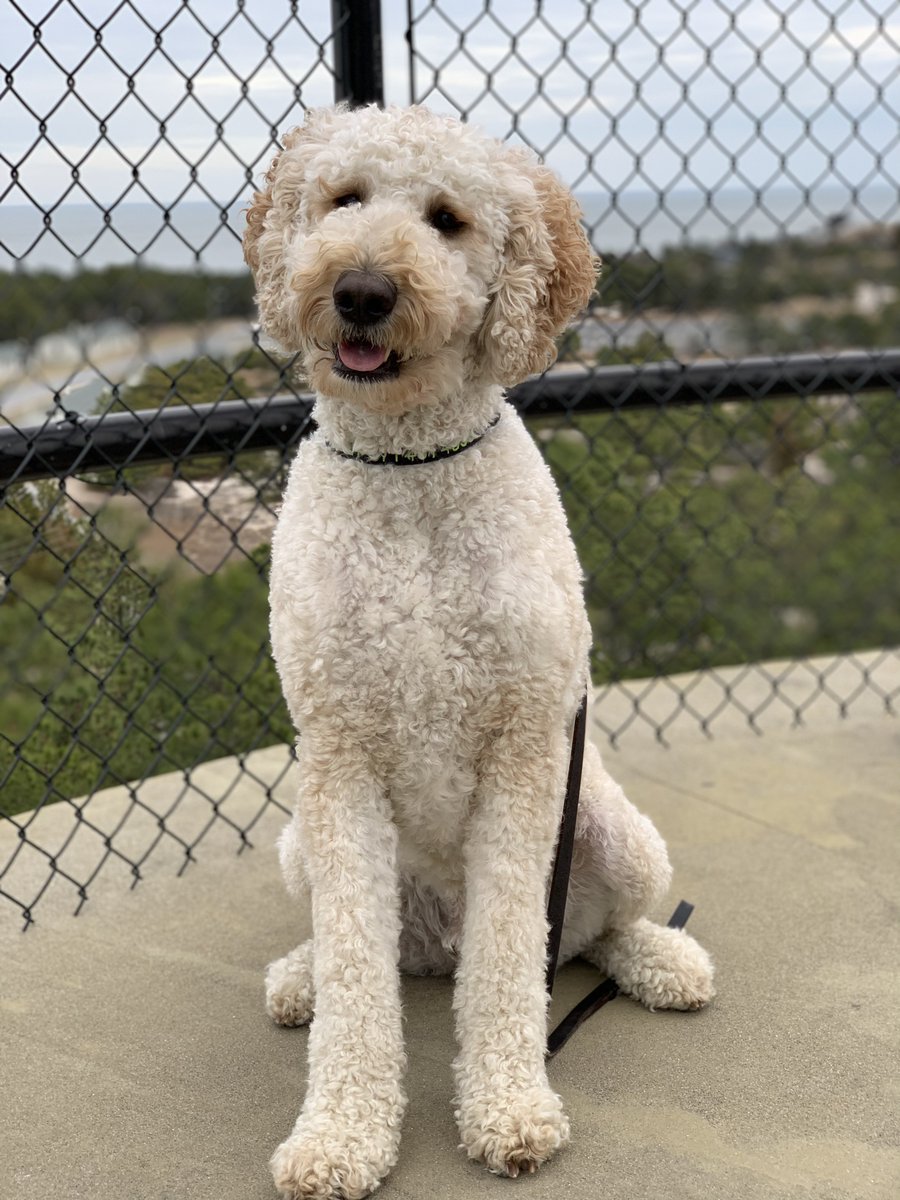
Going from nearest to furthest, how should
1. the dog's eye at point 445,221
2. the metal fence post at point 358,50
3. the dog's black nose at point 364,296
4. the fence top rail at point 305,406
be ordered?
1. the dog's black nose at point 364,296
2. the dog's eye at point 445,221
3. the fence top rail at point 305,406
4. the metal fence post at point 358,50

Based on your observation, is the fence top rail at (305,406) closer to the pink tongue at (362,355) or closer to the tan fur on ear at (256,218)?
the tan fur on ear at (256,218)

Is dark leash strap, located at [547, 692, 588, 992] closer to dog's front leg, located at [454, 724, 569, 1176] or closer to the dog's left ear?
dog's front leg, located at [454, 724, 569, 1176]

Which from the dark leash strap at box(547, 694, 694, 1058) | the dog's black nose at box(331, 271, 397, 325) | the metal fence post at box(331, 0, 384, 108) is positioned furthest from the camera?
the metal fence post at box(331, 0, 384, 108)

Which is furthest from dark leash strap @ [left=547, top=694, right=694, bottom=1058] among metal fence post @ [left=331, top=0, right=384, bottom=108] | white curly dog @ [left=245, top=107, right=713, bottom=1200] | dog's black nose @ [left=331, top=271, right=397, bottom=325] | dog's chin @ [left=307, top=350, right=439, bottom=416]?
metal fence post @ [left=331, top=0, right=384, bottom=108]

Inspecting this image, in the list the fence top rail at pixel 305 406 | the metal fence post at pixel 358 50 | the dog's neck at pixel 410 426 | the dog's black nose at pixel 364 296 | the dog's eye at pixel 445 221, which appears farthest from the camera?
the metal fence post at pixel 358 50

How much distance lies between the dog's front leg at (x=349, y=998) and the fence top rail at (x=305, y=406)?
101 centimetres

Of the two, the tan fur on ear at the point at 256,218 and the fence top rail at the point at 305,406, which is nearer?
the tan fur on ear at the point at 256,218

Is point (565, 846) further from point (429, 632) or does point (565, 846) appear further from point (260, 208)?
point (260, 208)

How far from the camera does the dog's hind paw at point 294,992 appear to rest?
258 centimetres

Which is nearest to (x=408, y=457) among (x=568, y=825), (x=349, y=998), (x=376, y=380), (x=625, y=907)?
(x=376, y=380)

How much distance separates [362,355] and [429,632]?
1.36 ft

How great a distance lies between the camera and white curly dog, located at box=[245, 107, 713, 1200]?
79.9 inches

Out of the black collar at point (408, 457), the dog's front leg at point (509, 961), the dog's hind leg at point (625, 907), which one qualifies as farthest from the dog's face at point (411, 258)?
the dog's hind leg at point (625, 907)

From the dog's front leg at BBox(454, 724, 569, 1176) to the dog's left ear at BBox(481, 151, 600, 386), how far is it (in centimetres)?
57
